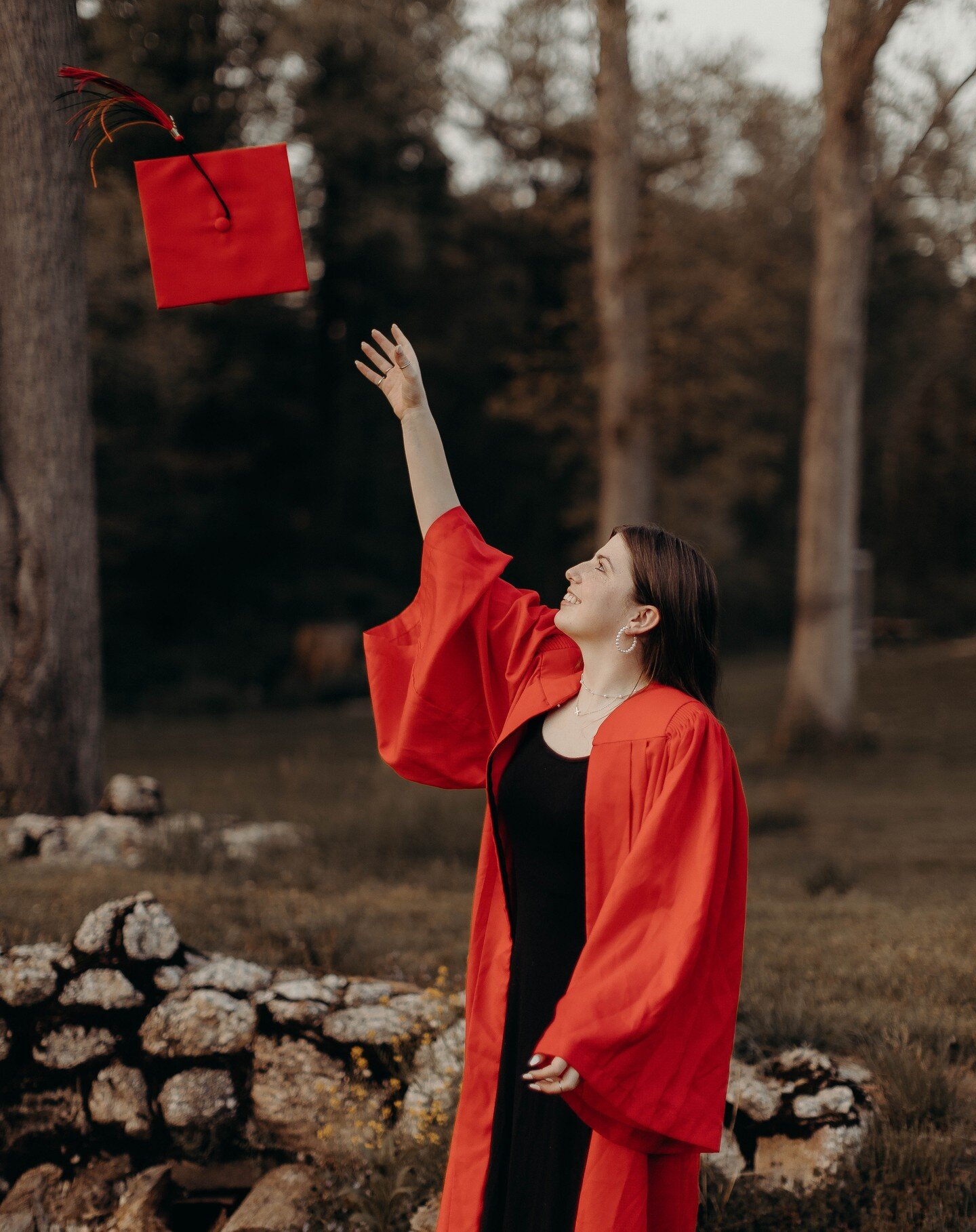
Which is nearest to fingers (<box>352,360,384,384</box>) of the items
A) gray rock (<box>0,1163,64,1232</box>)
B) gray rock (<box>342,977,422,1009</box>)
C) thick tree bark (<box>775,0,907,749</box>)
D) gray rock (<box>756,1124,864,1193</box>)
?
gray rock (<box>342,977,422,1009</box>)

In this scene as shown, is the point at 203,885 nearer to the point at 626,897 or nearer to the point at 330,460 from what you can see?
the point at 626,897

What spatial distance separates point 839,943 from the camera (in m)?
4.99

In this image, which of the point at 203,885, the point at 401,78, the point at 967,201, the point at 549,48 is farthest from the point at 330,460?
the point at 203,885

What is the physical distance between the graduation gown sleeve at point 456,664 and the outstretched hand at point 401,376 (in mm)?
281

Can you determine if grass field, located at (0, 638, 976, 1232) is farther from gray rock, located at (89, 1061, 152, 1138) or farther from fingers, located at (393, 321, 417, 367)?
fingers, located at (393, 321, 417, 367)

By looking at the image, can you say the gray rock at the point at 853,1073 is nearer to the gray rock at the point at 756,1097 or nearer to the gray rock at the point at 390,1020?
the gray rock at the point at 756,1097

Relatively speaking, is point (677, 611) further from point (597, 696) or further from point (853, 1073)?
point (853, 1073)

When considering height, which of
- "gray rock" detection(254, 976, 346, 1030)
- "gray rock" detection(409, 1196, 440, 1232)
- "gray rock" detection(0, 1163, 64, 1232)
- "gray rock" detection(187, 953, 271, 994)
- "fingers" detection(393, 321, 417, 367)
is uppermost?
"fingers" detection(393, 321, 417, 367)

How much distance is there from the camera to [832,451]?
11898 millimetres

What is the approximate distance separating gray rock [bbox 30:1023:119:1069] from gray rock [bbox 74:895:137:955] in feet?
0.80

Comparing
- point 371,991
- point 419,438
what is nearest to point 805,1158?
point 371,991

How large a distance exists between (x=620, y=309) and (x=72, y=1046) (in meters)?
10.7

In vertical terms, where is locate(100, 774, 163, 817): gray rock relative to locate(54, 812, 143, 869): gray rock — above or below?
above

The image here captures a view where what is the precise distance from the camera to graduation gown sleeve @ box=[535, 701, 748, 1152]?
2066mm
